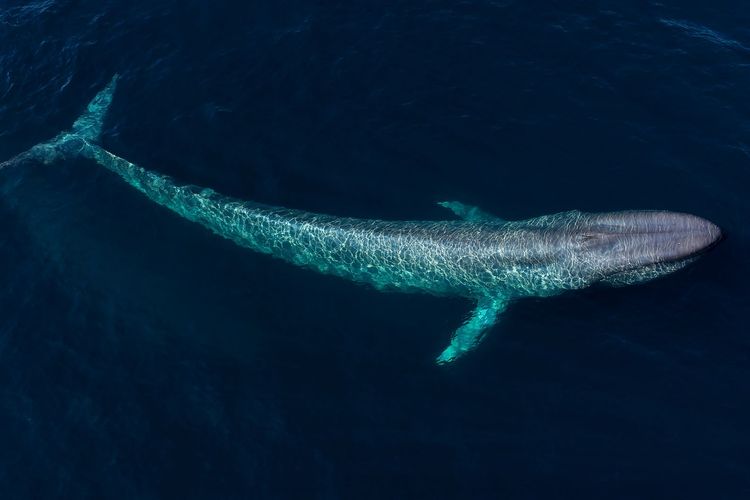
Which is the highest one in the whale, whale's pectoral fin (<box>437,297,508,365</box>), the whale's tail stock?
the whale's tail stock

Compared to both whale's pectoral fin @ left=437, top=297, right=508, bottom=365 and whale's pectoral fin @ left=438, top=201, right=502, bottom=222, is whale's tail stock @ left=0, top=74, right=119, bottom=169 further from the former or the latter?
whale's pectoral fin @ left=437, top=297, right=508, bottom=365

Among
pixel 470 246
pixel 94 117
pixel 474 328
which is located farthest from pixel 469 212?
pixel 94 117

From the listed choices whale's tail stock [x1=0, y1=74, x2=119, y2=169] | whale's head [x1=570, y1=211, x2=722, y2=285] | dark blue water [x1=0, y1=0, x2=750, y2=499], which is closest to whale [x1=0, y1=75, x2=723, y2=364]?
whale's head [x1=570, y1=211, x2=722, y2=285]

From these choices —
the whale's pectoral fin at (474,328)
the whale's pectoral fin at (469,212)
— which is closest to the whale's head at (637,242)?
the whale's pectoral fin at (474,328)

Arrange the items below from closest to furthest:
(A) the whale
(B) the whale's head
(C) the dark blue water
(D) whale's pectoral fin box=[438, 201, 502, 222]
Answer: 1. (C) the dark blue water
2. (B) the whale's head
3. (A) the whale
4. (D) whale's pectoral fin box=[438, 201, 502, 222]


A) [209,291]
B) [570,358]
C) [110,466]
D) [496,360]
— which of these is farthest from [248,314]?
[570,358]

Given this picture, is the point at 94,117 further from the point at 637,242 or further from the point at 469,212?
the point at 637,242

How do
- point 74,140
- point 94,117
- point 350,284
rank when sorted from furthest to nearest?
1. point 94,117
2. point 74,140
3. point 350,284
